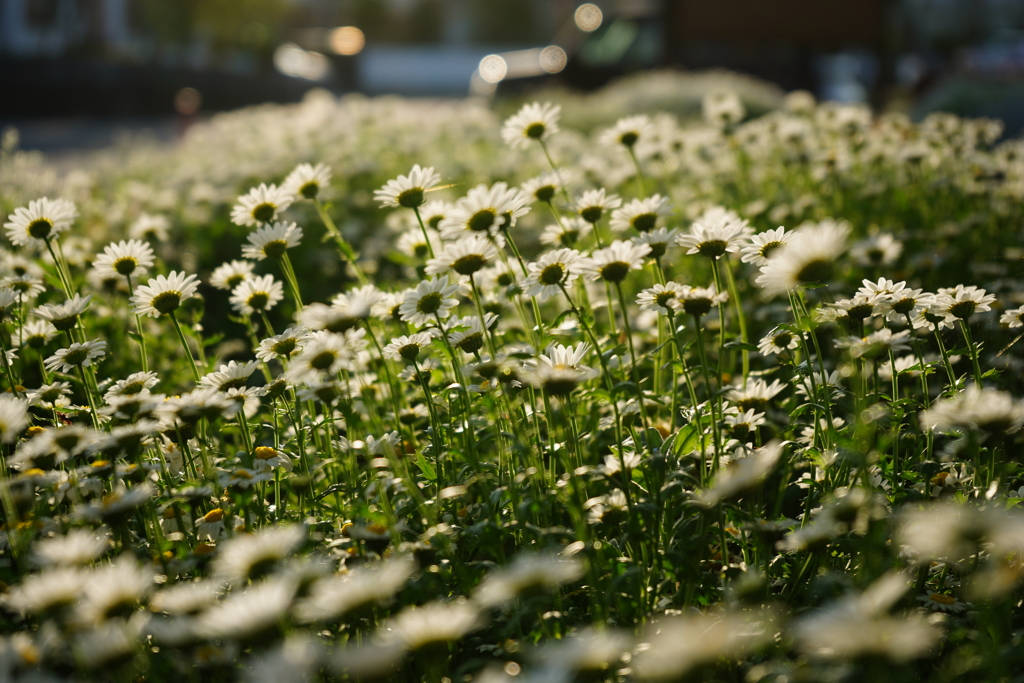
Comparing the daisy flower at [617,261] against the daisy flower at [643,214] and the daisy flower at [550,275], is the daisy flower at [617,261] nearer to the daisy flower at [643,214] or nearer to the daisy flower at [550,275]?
the daisy flower at [550,275]

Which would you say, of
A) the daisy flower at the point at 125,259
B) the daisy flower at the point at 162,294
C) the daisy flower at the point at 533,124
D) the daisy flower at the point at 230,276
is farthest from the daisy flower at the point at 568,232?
the daisy flower at the point at 125,259

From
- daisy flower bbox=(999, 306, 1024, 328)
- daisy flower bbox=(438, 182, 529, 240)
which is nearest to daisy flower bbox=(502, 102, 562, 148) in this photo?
daisy flower bbox=(438, 182, 529, 240)

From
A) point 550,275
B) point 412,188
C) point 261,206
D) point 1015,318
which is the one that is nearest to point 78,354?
point 261,206

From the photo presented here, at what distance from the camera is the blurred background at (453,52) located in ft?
45.7

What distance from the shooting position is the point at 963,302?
1.84 metres

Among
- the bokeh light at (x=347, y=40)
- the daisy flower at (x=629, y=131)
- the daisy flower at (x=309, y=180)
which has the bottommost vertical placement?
the daisy flower at (x=309, y=180)

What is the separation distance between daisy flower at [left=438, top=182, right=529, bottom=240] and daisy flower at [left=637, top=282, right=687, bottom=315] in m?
0.35

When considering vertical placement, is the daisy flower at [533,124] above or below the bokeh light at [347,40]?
below

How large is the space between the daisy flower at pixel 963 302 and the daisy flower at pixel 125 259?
2056 millimetres

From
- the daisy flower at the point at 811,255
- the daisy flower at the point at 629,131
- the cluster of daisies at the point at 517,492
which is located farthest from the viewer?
the daisy flower at the point at 629,131

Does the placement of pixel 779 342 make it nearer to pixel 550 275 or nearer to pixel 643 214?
pixel 643 214

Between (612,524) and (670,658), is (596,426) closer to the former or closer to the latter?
(612,524)

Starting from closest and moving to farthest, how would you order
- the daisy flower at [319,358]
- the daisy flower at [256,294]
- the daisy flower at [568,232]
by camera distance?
the daisy flower at [319,358]
the daisy flower at [256,294]
the daisy flower at [568,232]

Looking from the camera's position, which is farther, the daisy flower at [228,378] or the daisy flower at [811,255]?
the daisy flower at [228,378]
